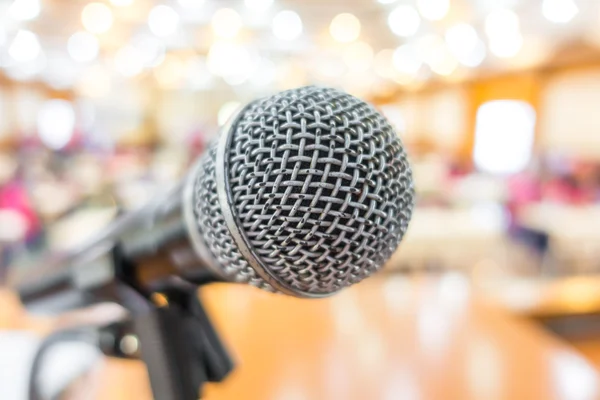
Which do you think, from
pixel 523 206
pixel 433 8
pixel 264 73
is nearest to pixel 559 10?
pixel 433 8

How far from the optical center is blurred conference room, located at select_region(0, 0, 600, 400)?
2.91 feet

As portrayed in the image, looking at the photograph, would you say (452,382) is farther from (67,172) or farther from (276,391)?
(67,172)

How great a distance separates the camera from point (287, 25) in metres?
5.30

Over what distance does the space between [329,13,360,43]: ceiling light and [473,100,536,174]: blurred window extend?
416 centimetres

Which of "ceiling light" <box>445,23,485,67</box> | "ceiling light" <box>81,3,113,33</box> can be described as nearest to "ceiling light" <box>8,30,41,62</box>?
"ceiling light" <box>81,3,113,33</box>

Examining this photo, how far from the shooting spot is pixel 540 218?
4211mm

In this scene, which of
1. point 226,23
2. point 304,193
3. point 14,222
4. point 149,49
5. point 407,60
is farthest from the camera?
point 407,60

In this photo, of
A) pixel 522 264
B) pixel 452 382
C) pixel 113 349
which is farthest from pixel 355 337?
pixel 522 264

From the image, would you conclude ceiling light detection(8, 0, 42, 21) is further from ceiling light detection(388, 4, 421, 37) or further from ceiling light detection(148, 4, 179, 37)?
ceiling light detection(388, 4, 421, 37)

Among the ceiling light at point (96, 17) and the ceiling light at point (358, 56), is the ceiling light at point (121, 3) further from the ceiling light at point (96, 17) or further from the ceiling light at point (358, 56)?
the ceiling light at point (358, 56)

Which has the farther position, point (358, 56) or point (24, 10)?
point (358, 56)

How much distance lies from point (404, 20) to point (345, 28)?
73cm

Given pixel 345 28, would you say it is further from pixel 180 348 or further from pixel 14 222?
pixel 180 348

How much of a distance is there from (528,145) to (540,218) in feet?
15.1
